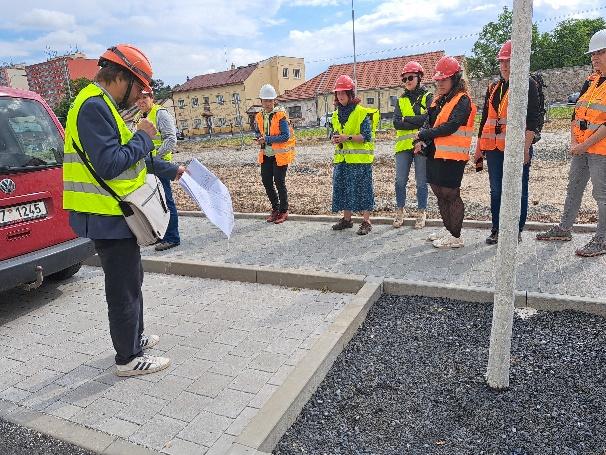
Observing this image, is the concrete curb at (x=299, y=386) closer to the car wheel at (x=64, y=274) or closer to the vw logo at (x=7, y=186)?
the vw logo at (x=7, y=186)

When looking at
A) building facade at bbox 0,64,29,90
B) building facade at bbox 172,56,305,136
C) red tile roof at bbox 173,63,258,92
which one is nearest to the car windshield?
building facade at bbox 172,56,305,136

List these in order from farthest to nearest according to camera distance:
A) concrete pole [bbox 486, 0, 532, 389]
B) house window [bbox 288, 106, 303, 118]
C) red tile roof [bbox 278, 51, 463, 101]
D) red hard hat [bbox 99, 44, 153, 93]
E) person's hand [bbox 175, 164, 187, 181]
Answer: house window [bbox 288, 106, 303, 118]
red tile roof [bbox 278, 51, 463, 101]
person's hand [bbox 175, 164, 187, 181]
red hard hat [bbox 99, 44, 153, 93]
concrete pole [bbox 486, 0, 532, 389]

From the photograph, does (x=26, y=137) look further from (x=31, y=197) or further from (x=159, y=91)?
(x=159, y=91)

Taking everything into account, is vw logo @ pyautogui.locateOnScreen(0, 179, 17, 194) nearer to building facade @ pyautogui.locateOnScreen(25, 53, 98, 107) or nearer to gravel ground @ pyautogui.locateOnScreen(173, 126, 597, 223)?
gravel ground @ pyautogui.locateOnScreen(173, 126, 597, 223)

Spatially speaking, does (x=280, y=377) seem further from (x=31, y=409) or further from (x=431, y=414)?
(x=31, y=409)

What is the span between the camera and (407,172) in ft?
21.4

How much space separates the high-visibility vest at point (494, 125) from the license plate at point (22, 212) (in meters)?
4.97

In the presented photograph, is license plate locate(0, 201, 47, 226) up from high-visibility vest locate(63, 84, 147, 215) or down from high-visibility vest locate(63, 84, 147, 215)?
down

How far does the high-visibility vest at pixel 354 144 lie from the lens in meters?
6.22

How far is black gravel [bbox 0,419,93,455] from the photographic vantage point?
2.72 meters

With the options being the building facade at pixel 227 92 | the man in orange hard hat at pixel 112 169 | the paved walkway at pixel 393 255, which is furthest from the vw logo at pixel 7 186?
the building facade at pixel 227 92

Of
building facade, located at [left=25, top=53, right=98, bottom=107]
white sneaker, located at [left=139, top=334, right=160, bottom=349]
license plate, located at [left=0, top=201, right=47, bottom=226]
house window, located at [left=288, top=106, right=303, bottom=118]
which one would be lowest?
white sneaker, located at [left=139, top=334, right=160, bottom=349]

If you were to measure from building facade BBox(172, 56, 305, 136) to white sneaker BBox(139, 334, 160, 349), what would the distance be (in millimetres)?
55988

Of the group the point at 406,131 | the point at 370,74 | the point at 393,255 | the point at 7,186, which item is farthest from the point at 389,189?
the point at 370,74
